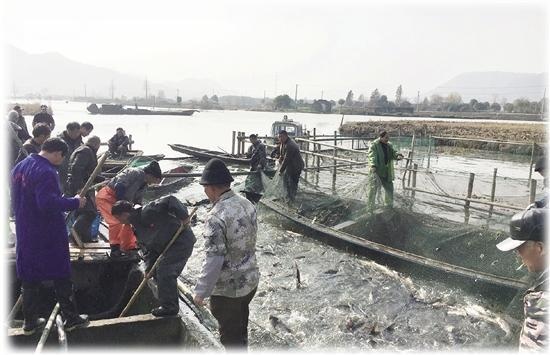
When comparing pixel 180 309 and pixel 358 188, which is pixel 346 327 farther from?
pixel 358 188

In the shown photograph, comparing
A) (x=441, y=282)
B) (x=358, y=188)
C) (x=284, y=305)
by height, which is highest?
(x=358, y=188)

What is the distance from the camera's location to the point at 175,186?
594 inches

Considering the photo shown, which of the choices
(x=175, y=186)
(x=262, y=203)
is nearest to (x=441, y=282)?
(x=262, y=203)

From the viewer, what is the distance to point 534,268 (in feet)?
7.47

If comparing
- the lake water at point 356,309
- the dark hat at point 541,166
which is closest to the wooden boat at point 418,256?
the lake water at point 356,309

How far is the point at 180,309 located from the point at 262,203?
6438 mm

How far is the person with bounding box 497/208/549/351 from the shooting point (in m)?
2.05

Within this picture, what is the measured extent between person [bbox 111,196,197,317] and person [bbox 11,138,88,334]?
749 mm

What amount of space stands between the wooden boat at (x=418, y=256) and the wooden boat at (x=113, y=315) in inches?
146

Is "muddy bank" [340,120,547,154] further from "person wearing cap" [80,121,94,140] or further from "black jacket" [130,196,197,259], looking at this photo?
"black jacket" [130,196,197,259]

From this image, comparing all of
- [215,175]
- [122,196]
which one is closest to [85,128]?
[122,196]

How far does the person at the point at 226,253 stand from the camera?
11.1ft

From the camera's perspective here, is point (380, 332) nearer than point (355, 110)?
Yes

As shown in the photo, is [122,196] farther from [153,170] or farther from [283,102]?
[283,102]
